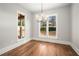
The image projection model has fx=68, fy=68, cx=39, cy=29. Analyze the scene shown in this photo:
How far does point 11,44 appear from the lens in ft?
11.3

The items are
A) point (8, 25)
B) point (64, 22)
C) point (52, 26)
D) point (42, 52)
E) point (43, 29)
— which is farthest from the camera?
point (43, 29)

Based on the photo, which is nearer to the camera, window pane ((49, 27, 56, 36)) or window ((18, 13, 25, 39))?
window ((18, 13, 25, 39))

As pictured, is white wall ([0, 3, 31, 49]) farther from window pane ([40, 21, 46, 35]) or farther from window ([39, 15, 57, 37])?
window pane ([40, 21, 46, 35])

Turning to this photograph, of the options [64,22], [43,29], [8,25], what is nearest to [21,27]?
[8,25]

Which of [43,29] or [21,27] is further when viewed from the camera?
[43,29]

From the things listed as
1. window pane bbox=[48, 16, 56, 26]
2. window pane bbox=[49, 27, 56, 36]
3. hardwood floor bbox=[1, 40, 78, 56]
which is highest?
window pane bbox=[48, 16, 56, 26]

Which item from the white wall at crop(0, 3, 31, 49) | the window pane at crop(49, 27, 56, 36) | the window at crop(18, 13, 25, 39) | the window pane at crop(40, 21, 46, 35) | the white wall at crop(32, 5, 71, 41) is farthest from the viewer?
the window pane at crop(40, 21, 46, 35)

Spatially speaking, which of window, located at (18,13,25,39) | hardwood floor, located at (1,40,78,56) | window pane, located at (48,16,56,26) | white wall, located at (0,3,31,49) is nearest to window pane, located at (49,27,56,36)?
window pane, located at (48,16,56,26)

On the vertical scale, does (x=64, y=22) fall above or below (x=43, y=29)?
above

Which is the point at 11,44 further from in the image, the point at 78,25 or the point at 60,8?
the point at 60,8

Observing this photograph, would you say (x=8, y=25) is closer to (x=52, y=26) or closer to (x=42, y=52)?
(x=42, y=52)

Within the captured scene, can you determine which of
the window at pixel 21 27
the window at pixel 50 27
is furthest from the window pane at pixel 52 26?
the window at pixel 21 27

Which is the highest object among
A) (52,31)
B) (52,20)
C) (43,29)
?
(52,20)

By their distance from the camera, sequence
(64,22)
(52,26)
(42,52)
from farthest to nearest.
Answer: (52,26) < (64,22) < (42,52)
